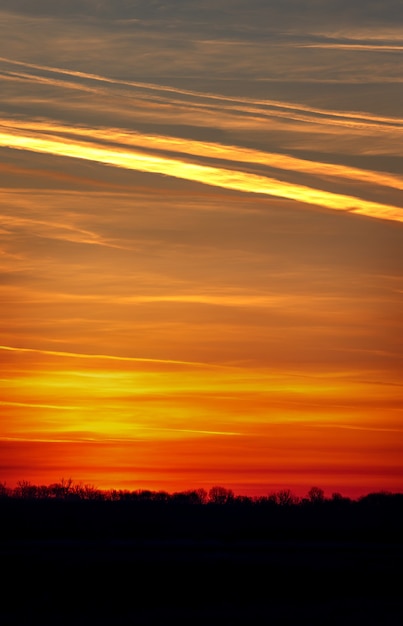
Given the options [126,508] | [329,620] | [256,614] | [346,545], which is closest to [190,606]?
[256,614]

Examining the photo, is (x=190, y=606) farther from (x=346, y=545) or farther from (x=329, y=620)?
(x=346, y=545)

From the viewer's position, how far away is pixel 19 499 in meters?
56.3

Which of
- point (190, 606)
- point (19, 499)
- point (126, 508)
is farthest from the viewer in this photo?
point (19, 499)

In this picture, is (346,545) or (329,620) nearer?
(329,620)

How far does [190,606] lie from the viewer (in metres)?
26.8

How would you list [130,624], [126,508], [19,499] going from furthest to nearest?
[19,499]
[126,508]
[130,624]

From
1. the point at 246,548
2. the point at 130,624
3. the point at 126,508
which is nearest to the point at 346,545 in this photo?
the point at 246,548

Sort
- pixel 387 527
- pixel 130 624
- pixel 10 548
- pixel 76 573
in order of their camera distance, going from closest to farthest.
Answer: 1. pixel 130 624
2. pixel 76 573
3. pixel 10 548
4. pixel 387 527

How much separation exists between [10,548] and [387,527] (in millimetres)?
17640

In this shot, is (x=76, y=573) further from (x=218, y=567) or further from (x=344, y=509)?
(x=344, y=509)

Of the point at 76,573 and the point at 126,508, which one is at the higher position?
the point at 126,508

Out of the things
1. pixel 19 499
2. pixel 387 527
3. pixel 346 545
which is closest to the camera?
pixel 346 545

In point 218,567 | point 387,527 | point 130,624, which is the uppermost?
point 387,527

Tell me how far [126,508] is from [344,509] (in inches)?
399
